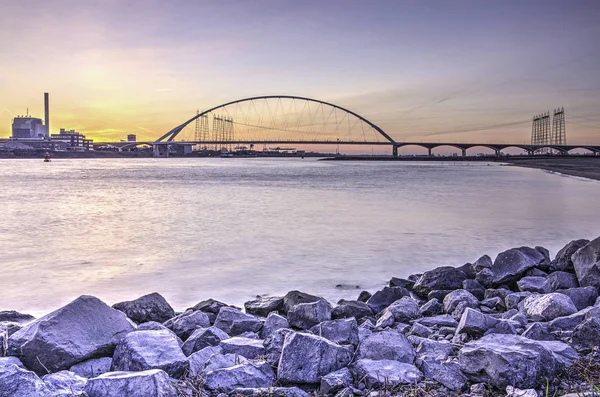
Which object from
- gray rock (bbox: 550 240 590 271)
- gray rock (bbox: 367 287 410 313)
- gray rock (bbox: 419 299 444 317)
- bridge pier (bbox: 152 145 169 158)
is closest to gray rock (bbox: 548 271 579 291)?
gray rock (bbox: 550 240 590 271)

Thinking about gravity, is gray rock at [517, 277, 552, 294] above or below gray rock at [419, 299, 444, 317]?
above

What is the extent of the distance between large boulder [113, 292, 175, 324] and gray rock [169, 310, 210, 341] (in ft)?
1.87

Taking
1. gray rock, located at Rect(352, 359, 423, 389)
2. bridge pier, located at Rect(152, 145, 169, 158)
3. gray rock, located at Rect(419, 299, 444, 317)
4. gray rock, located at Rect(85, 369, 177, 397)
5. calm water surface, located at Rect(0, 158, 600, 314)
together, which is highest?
bridge pier, located at Rect(152, 145, 169, 158)

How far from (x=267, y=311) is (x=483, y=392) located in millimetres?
3310

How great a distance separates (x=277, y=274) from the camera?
28.1 feet

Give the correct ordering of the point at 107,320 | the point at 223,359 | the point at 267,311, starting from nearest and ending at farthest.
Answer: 1. the point at 223,359
2. the point at 107,320
3. the point at 267,311

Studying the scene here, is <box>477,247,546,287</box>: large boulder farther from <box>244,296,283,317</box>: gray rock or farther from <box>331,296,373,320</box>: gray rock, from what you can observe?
<box>244,296,283,317</box>: gray rock

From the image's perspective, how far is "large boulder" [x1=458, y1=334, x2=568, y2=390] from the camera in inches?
126

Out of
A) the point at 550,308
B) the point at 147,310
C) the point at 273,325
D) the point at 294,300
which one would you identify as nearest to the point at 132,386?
the point at 273,325

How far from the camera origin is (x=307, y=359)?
11.3ft

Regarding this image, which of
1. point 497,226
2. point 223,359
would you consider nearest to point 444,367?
point 223,359

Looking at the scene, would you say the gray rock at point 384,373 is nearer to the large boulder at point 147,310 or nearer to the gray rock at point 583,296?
the large boulder at point 147,310

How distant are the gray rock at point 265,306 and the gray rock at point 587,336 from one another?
10.6 ft

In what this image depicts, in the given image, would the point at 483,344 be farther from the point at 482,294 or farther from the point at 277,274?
the point at 277,274
